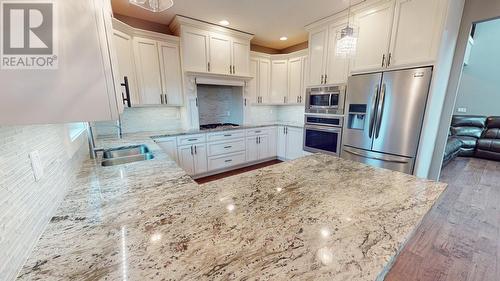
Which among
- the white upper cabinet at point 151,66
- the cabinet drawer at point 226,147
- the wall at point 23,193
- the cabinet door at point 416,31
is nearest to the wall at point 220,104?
the cabinet drawer at point 226,147

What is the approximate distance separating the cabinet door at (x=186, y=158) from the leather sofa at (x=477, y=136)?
18.0 ft

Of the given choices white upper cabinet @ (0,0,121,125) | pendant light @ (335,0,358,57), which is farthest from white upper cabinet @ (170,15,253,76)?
white upper cabinet @ (0,0,121,125)

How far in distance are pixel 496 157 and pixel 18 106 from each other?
7169 mm

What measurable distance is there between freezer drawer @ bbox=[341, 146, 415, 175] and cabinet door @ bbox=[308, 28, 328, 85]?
1.28m

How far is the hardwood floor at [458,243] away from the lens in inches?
57.2

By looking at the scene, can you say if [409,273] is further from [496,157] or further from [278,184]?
[496,157]

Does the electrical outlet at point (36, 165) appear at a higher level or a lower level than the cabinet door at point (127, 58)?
lower

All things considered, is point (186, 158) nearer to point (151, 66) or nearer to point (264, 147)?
point (151, 66)

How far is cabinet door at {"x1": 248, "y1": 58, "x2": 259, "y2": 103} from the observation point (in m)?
3.91

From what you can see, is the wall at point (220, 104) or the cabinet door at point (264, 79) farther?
the cabinet door at point (264, 79)

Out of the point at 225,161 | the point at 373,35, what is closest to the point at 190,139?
the point at 225,161

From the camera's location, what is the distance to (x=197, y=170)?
3.25 meters

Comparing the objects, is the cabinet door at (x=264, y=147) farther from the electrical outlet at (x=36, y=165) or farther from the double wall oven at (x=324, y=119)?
the electrical outlet at (x=36, y=165)

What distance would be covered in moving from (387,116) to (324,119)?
93cm
